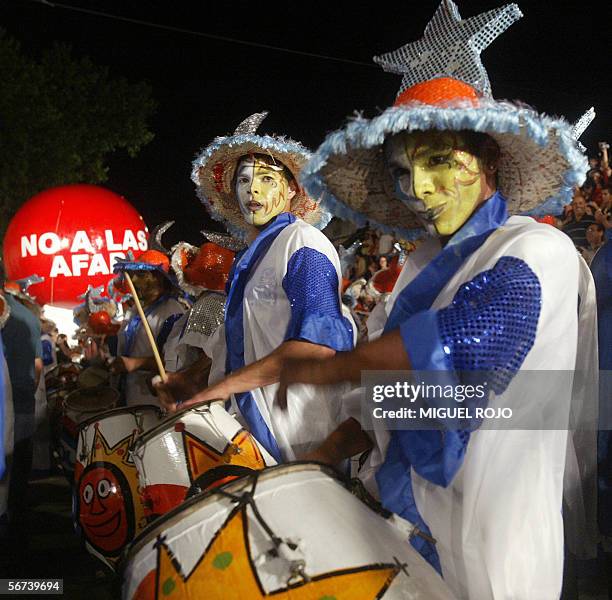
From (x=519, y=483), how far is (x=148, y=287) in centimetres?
497

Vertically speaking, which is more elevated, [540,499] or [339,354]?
[339,354]

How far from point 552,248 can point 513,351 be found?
0.25 m

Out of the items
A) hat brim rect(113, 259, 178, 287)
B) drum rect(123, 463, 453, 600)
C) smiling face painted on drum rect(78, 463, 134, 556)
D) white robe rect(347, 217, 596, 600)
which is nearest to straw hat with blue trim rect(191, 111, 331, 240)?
smiling face painted on drum rect(78, 463, 134, 556)

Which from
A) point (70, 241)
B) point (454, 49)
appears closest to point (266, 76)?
point (70, 241)

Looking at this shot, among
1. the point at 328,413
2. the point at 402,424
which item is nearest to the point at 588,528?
the point at 328,413

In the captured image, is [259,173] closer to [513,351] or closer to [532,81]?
[513,351]

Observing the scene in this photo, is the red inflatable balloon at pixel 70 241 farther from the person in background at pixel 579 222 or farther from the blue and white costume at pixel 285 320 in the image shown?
the blue and white costume at pixel 285 320

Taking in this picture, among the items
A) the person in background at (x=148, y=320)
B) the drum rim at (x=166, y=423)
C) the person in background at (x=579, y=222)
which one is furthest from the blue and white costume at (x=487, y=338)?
the person in background at (x=148, y=320)

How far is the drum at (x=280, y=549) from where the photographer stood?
1.53 meters

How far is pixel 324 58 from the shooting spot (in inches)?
375

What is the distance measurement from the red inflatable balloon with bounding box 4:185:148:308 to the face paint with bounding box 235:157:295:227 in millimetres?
7151

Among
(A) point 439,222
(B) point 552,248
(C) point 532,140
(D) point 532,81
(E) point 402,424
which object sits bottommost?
(E) point 402,424

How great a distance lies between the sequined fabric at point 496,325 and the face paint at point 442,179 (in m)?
0.29

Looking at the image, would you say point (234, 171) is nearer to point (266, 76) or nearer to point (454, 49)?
point (454, 49)
